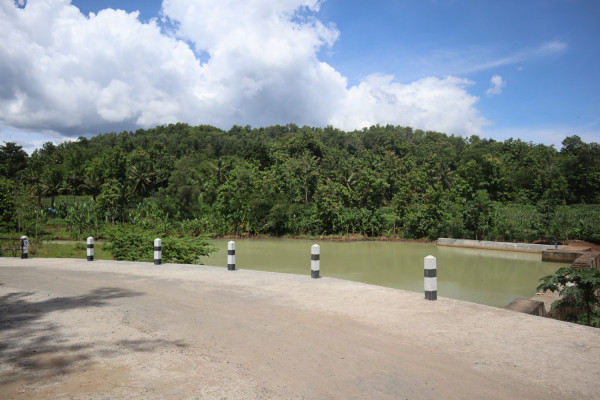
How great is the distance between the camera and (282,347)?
4926mm

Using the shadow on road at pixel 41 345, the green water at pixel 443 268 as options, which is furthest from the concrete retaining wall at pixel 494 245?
the shadow on road at pixel 41 345

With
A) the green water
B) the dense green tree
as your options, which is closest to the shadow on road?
the green water

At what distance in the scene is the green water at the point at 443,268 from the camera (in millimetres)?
14612

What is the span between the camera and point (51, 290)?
855 centimetres

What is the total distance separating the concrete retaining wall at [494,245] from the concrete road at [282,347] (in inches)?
911

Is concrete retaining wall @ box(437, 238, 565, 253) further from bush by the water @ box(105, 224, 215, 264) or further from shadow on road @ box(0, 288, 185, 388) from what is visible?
shadow on road @ box(0, 288, 185, 388)

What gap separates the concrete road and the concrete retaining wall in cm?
2314

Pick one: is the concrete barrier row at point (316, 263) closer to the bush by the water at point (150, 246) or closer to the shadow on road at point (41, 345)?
the bush by the water at point (150, 246)

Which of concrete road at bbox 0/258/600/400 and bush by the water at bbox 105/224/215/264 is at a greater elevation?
bush by the water at bbox 105/224/215/264

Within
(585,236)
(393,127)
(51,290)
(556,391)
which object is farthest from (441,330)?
(393,127)

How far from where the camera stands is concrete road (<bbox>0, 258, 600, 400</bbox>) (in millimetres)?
3805

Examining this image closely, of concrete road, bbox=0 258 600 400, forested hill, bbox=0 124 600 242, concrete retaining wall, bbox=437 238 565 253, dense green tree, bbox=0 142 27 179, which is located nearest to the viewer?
concrete road, bbox=0 258 600 400

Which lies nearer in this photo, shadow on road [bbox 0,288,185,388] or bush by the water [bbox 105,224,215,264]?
shadow on road [bbox 0,288,185,388]

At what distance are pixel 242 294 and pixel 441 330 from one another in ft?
12.4
